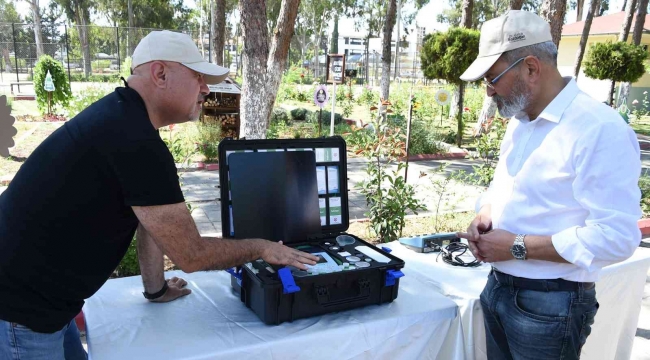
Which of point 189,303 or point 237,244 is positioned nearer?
point 237,244

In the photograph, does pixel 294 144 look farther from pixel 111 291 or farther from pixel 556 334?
pixel 556 334

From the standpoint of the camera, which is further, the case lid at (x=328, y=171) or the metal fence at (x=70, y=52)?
the metal fence at (x=70, y=52)

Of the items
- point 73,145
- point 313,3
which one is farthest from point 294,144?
point 313,3

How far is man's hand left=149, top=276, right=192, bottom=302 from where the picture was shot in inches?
70.7

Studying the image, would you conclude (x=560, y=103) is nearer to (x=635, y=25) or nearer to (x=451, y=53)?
(x=451, y=53)

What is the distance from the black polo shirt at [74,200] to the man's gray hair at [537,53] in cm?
107

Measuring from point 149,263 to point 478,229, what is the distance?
47.3 inches

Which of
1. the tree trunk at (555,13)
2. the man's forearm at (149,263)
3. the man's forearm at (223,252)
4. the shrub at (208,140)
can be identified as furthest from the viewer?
the shrub at (208,140)

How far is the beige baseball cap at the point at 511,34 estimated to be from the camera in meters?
1.48

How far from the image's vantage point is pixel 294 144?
194cm

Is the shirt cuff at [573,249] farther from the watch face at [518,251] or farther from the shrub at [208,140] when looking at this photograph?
the shrub at [208,140]

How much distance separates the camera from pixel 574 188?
1.39m

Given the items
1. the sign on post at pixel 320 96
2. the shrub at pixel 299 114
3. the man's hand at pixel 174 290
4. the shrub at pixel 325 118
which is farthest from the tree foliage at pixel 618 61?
the man's hand at pixel 174 290

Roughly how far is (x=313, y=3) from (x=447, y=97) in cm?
4991
